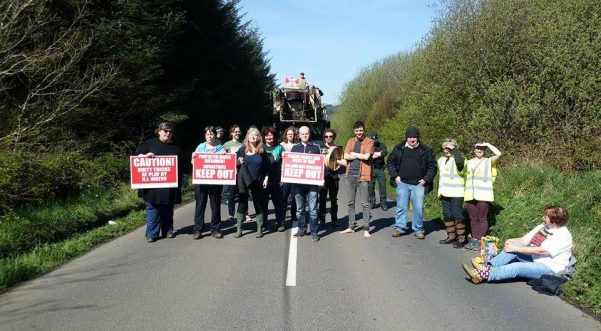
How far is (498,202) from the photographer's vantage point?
31.3 feet

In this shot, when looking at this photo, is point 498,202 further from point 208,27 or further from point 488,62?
point 208,27

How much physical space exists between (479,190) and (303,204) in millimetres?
3057

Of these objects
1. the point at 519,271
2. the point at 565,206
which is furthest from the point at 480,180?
the point at 519,271

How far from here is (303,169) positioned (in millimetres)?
8703

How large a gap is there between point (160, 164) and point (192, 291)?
3.58 metres

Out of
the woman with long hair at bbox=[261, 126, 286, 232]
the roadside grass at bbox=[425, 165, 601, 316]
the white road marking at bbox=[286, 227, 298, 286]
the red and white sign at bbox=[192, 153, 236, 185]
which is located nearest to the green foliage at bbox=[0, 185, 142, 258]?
the red and white sign at bbox=[192, 153, 236, 185]

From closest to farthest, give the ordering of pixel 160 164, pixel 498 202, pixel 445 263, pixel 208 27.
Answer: pixel 445 263, pixel 160 164, pixel 498 202, pixel 208 27

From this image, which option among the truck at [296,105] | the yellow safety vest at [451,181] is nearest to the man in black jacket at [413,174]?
the yellow safety vest at [451,181]

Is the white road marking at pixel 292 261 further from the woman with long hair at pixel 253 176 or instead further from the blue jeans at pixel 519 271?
the blue jeans at pixel 519 271

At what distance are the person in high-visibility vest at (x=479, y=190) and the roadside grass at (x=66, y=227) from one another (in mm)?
6416

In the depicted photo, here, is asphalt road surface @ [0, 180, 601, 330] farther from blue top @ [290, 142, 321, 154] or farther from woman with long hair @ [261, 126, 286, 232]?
blue top @ [290, 142, 321, 154]

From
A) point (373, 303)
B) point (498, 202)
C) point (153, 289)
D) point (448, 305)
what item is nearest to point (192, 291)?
point (153, 289)

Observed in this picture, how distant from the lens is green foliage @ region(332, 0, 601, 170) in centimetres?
1338

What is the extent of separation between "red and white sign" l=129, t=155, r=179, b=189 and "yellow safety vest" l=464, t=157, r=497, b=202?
16.8 feet
